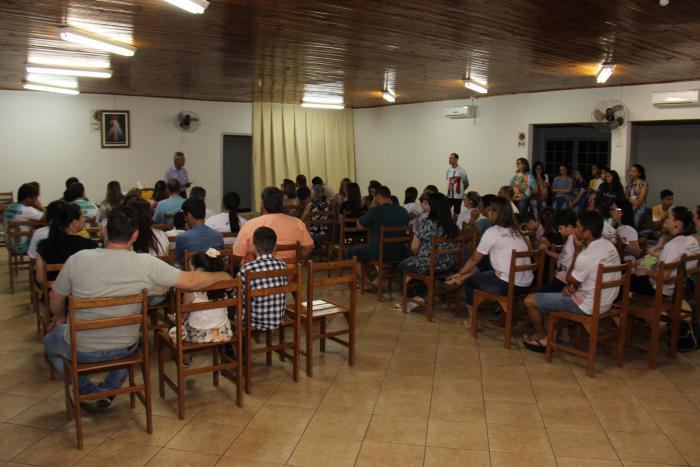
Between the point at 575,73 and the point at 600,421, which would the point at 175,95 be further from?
the point at 600,421

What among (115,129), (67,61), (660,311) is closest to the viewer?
(660,311)

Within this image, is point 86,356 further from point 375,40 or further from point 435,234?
point 375,40

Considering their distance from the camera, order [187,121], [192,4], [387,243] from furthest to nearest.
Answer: [187,121] < [387,243] < [192,4]

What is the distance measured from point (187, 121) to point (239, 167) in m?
2.49

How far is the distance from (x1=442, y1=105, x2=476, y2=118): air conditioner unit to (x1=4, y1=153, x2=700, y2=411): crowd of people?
12.1 feet

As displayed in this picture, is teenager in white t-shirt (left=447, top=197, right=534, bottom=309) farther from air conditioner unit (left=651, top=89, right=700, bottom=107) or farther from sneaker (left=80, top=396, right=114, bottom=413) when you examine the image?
air conditioner unit (left=651, top=89, right=700, bottom=107)

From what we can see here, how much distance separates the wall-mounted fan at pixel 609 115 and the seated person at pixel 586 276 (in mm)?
5506

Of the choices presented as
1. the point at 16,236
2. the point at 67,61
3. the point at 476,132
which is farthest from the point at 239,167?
the point at 16,236

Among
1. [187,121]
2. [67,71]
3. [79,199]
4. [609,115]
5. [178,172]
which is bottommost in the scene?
[79,199]

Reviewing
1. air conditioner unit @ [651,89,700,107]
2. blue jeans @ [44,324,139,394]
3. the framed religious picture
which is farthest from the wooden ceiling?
blue jeans @ [44,324,139,394]

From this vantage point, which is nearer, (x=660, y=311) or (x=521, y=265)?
(x=660, y=311)

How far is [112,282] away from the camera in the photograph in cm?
335

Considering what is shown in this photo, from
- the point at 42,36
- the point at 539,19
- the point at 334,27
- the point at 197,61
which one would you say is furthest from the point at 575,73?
the point at 42,36

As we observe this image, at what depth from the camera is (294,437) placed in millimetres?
3566
